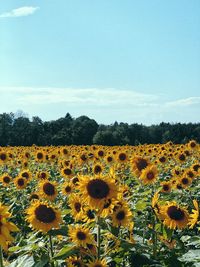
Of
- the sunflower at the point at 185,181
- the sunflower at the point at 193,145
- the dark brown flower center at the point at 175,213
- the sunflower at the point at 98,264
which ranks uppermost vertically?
the sunflower at the point at 193,145

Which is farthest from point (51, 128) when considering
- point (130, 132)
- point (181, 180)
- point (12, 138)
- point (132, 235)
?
point (132, 235)

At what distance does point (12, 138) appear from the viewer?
59000 millimetres

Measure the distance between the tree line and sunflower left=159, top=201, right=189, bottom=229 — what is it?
46.5m

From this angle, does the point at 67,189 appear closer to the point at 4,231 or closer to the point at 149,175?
the point at 149,175

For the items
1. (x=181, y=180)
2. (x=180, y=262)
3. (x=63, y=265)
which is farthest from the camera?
(x=181, y=180)

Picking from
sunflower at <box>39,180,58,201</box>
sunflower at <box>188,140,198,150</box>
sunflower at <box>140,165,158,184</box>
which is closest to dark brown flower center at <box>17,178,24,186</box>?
sunflower at <box>39,180,58,201</box>

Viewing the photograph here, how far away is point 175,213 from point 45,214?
4.80ft

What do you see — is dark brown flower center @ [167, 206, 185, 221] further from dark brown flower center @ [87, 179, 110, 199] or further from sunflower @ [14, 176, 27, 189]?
sunflower @ [14, 176, 27, 189]

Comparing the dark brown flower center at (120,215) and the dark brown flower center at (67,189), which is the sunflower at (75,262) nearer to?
the dark brown flower center at (120,215)

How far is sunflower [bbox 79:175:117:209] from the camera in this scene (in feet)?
15.1

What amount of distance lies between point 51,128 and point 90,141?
5755 mm

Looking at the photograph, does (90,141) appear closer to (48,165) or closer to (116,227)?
(48,165)

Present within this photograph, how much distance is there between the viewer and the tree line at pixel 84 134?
5641cm

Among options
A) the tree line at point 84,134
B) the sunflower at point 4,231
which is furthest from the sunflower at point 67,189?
the tree line at point 84,134
